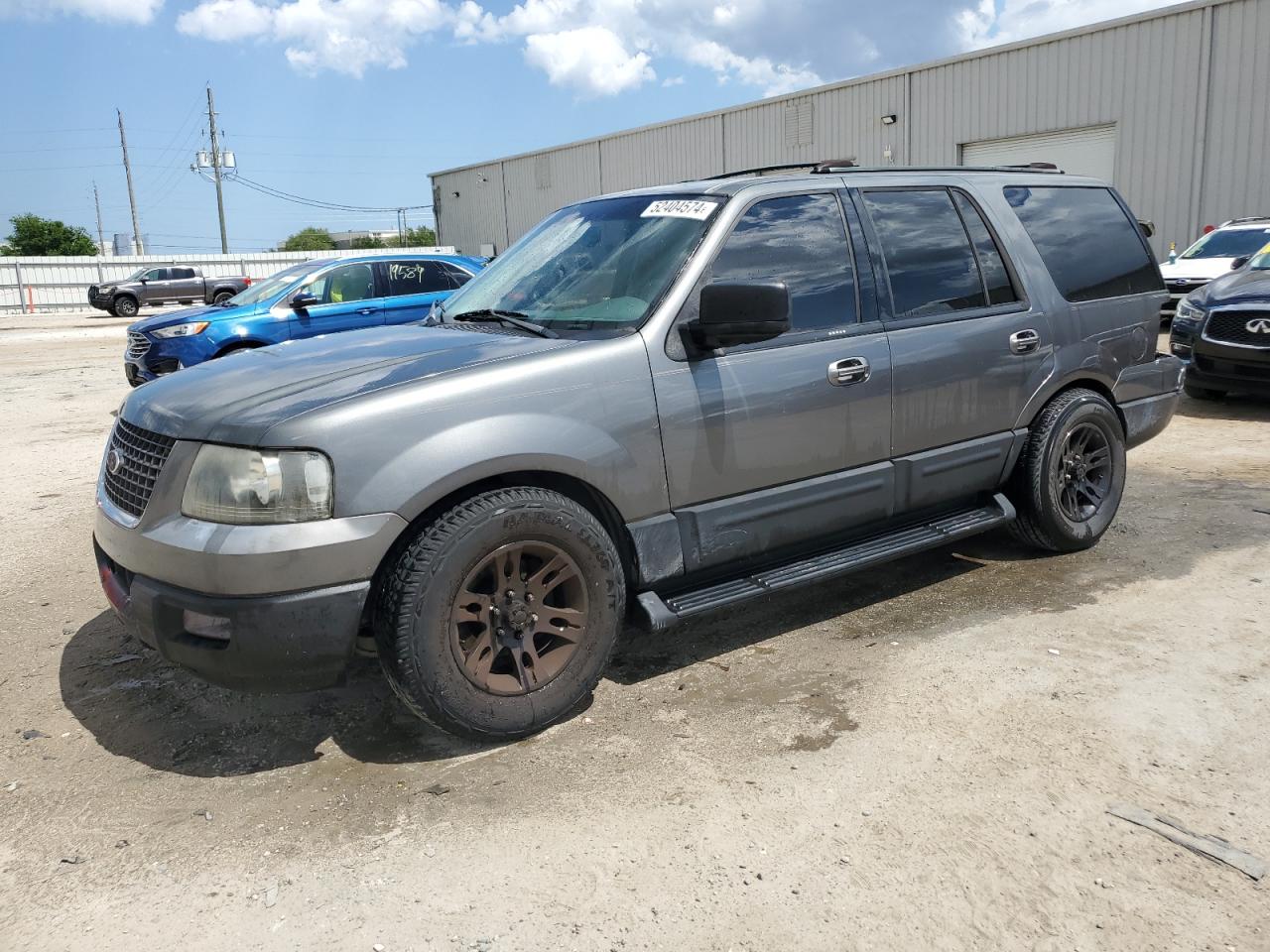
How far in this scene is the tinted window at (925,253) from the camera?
427cm

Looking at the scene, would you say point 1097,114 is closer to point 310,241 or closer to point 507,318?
point 507,318

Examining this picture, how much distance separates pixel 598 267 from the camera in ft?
13.1

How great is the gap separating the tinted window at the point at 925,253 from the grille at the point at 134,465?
2876 mm

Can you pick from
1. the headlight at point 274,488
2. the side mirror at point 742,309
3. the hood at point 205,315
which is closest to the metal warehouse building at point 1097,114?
the hood at point 205,315

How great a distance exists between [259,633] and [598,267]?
6.27 ft

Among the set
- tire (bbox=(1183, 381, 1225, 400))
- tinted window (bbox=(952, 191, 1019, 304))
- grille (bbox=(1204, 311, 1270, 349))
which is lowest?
tire (bbox=(1183, 381, 1225, 400))

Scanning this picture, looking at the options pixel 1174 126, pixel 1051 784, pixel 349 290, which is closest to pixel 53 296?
pixel 349 290

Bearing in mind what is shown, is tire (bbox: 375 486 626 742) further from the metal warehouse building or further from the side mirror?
the metal warehouse building

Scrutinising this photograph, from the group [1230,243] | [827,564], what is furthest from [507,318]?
[1230,243]

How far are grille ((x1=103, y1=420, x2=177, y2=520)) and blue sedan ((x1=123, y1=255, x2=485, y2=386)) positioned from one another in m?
7.21

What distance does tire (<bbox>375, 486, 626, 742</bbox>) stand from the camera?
10.1 ft

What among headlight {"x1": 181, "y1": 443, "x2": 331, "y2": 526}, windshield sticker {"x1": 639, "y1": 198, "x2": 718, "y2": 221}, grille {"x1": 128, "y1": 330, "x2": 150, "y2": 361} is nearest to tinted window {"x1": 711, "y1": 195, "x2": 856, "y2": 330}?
windshield sticker {"x1": 639, "y1": 198, "x2": 718, "y2": 221}

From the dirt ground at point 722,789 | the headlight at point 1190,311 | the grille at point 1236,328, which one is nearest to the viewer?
the dirt ground at point 722,789

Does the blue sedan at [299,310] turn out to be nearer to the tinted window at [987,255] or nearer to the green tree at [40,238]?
the tinted window at [987,255]
